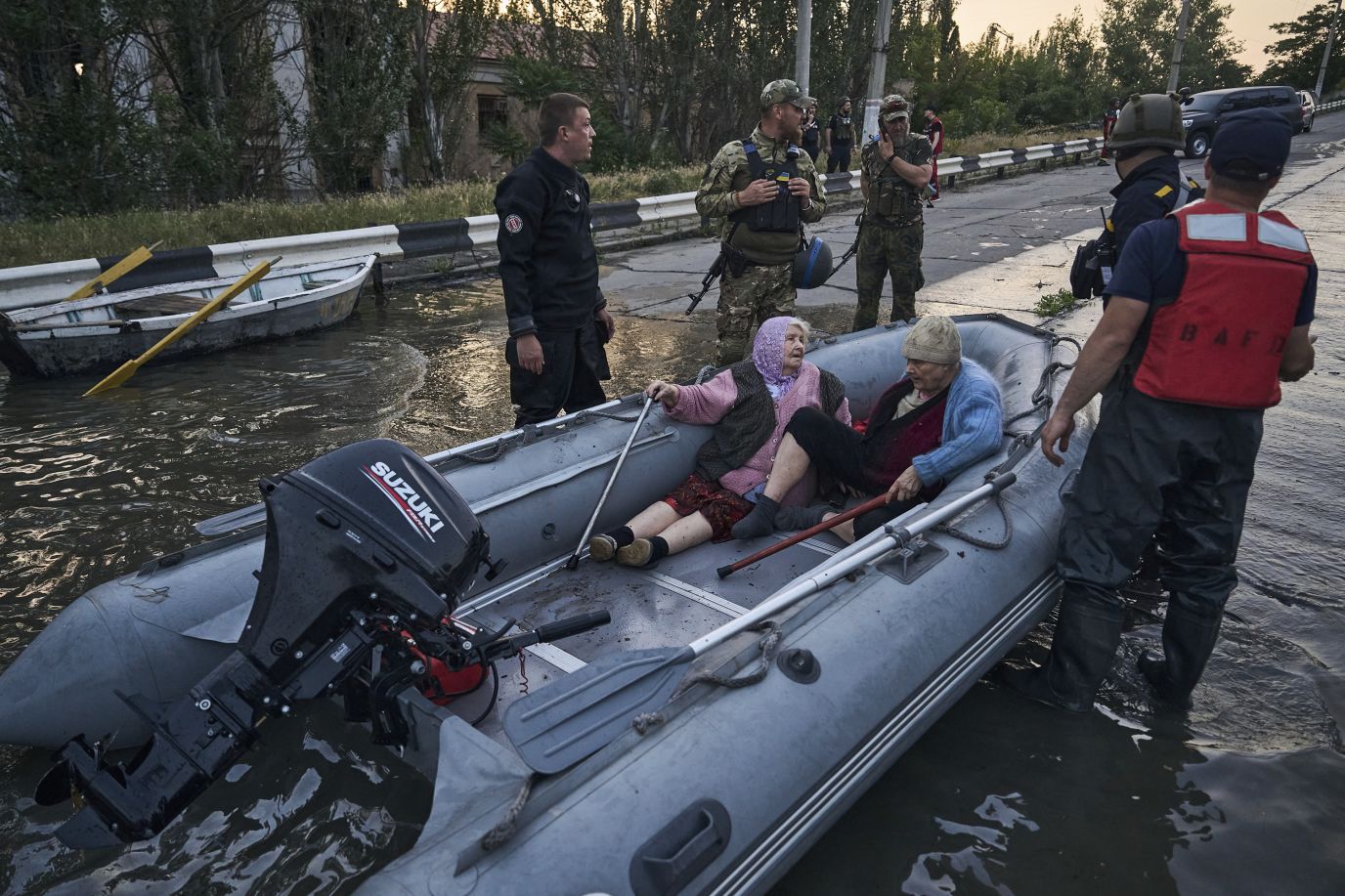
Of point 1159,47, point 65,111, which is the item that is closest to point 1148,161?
point 65,111

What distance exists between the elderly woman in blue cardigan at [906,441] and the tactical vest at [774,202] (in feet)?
5.95

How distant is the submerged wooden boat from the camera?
5906mm

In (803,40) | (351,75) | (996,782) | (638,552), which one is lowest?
(996,782)

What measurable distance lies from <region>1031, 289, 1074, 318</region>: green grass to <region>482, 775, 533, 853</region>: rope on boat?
22.1 ft

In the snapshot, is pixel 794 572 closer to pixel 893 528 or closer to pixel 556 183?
pixel 893 528

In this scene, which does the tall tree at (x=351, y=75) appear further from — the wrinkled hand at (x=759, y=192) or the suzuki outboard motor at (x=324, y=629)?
the suzuki outboard motor at (x=324, y=629)

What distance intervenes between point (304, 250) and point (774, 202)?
17.8ft

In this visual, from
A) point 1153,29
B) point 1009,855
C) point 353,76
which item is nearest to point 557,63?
point 353,76

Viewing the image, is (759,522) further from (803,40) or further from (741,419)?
(803,40)

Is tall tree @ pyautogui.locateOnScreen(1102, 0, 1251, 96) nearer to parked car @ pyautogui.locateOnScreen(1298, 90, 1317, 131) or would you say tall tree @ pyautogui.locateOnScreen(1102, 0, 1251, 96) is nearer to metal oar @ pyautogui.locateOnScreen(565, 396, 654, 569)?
parked car @ pyautogui.locateOnScreen(1298, 90, 1317, 131)

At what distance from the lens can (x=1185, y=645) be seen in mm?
2723

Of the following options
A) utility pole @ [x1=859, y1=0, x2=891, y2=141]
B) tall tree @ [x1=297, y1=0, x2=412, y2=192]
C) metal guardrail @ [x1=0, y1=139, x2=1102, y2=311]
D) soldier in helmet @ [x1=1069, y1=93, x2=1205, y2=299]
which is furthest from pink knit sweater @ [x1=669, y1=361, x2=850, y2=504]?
utility pole @ [x1=859, y1=0, x2=891, y2=141]

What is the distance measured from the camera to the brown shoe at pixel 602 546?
3.30 m

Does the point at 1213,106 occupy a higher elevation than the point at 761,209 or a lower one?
higher
